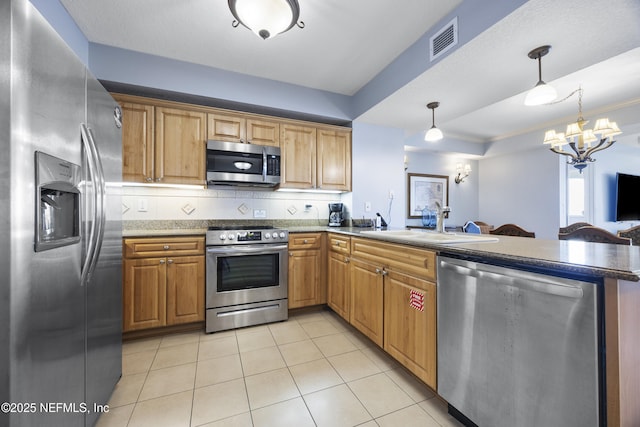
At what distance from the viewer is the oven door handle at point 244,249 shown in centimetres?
238

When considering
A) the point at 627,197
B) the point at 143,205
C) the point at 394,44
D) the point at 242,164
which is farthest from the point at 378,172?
the point at 627,197

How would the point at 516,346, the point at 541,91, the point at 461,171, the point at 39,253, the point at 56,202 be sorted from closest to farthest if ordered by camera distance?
the point at 39,253, the point at 56,202, the point at 516,346, the point at 541,91, the point at 461,171

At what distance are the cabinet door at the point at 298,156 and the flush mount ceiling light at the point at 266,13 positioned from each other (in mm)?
1356

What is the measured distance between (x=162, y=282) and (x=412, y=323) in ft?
6.82

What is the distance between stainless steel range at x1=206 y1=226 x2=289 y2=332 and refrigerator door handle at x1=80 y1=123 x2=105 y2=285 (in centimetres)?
112

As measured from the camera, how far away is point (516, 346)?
108 centimetres

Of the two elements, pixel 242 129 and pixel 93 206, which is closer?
pixel 93 206

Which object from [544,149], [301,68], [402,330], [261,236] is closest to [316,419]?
[402,330]

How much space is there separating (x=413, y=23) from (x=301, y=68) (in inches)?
44.8

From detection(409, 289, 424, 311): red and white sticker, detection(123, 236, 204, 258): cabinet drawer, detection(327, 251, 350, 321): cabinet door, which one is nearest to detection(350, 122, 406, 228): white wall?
detection(327, 251, 350, 321): cabinet door

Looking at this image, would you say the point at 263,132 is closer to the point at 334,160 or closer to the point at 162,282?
the point at 334,160

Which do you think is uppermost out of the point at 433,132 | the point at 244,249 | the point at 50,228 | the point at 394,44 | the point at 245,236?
the point at 394,44

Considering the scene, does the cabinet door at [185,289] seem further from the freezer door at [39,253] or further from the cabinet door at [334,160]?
the cabinet door at [334,160]

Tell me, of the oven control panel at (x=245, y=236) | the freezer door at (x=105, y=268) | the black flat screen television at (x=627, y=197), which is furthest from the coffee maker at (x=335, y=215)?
the black flat screen television at (x=627, y=197)
